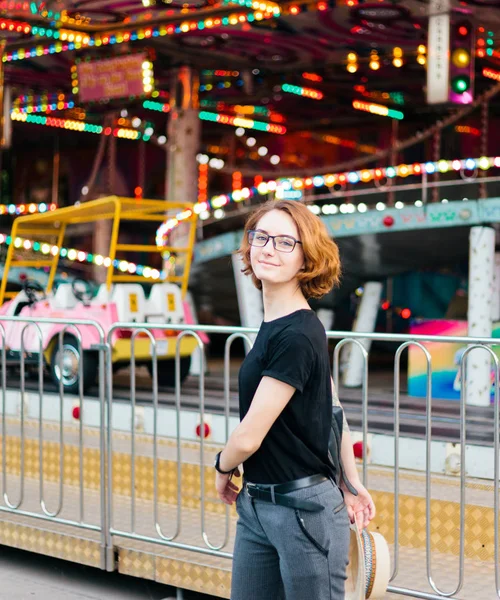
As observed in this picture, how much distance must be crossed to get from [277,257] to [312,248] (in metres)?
0.10

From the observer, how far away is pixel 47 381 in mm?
8930

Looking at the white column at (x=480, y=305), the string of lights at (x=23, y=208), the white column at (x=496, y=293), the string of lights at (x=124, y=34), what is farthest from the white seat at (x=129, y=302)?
the string of lights at (x=23, y=208)

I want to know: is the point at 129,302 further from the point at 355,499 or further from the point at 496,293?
the point at 355,499

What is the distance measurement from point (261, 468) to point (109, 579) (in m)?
2.70

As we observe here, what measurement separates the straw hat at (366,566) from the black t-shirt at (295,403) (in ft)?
0.87

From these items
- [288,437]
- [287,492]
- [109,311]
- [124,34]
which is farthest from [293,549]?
[124,34]

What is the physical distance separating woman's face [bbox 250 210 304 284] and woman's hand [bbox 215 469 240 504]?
1.84 ft

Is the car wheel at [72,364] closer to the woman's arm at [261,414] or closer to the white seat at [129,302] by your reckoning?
the white seat at [129,302]

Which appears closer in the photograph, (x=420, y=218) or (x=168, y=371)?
(x=420, y=218)

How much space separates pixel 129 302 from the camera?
8203 mm

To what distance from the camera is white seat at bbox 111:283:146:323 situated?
8141mm

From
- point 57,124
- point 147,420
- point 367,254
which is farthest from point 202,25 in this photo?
point 57,124

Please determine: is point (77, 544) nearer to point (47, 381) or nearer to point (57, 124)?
point (47, 381)

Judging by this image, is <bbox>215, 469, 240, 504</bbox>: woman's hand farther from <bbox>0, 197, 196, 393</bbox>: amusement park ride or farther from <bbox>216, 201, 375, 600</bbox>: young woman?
<bbox>0, 197, 196, 393</bbox>: amusement park ride
